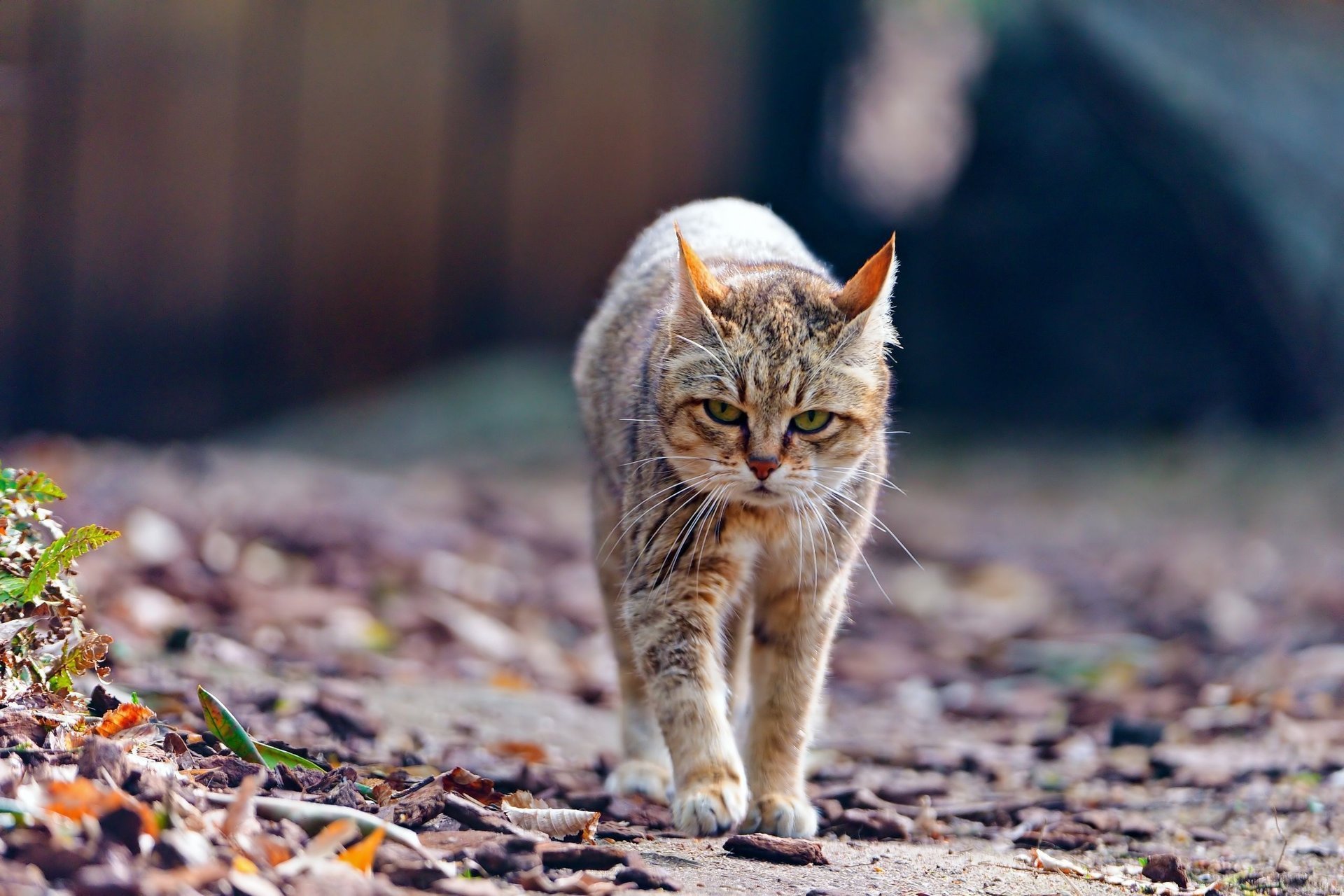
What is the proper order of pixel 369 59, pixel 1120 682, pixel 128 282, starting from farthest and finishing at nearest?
pixel 369 59 → pixel 128 282 → pixel 1120 682

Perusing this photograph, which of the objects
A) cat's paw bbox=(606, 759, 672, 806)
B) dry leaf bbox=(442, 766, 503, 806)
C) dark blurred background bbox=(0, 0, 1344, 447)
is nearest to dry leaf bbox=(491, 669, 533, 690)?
cat's paw bbox=(606, 759, 672, 806)

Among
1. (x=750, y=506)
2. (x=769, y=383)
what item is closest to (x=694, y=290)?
(x=769, y=383)

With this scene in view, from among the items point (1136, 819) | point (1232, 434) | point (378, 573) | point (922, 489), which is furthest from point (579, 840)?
point (1232, 434)

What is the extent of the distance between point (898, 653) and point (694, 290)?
338cm

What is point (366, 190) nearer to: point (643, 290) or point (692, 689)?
point (643, 290)

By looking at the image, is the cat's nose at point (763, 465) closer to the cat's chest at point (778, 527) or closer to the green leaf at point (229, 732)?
the cat's chest at point (778, 527)

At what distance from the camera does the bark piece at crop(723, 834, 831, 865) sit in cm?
312

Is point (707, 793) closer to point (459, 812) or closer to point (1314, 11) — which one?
point (459, 812)

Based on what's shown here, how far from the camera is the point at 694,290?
3729 mm

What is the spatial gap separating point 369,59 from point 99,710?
872 cm

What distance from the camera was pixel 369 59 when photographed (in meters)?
10.8

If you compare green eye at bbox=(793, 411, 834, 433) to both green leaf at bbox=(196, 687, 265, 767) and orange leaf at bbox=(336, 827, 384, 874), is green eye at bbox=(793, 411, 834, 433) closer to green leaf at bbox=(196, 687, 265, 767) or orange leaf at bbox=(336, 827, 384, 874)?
green leaf at bbox=(196, 687, 265, 767)

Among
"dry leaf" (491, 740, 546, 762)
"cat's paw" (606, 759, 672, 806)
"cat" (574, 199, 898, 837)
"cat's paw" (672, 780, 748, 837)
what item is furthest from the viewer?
"dry leaf" (491, 740, 546, 762)

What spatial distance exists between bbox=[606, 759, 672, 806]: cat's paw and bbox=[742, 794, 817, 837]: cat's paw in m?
0.39
